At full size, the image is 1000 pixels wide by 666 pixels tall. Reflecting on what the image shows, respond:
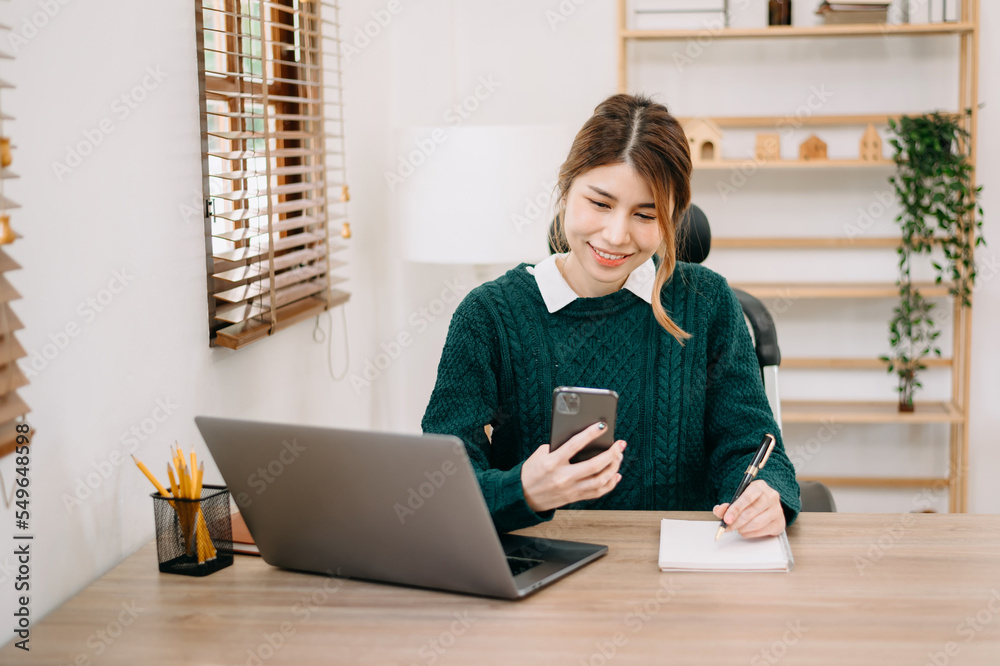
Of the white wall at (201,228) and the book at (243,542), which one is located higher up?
the white wall at (201,228)

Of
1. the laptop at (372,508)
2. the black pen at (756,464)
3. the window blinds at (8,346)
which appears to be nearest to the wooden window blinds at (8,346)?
the window blinds at (8,346)

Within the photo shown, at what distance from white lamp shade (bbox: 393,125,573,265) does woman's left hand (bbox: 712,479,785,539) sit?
1.38m

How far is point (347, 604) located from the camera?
115 cm

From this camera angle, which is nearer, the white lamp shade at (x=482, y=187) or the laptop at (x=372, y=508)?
the laptop at (x=372, y=508)

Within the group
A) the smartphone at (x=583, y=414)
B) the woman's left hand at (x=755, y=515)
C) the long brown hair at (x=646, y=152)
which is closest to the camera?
the smartphone at (x=583, y=414)

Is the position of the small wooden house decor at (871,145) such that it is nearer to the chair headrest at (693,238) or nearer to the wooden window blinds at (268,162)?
the chair headrest at (693,238)

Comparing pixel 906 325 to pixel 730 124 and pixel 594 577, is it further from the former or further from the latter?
pixel 594 577

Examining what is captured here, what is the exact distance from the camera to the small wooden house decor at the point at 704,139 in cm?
323

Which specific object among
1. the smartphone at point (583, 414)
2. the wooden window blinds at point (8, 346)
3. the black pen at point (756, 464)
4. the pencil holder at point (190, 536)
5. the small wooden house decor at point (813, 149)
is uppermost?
the small wooden house decor at point (813, 149)

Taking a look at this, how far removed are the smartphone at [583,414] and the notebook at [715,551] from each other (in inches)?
6.9

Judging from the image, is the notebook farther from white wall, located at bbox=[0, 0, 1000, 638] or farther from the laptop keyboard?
white wall, located at bbox=[0, 0, 1000, 638]

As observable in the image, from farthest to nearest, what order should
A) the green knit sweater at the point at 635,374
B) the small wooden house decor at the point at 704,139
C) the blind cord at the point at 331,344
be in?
1. the small wooden house decor at the point at 704,139
2. the blind cord at the point at 331,344
3. the green knit sweater at the point at 635,374

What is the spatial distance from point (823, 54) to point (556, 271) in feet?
7.01

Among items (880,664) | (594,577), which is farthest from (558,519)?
(880,664)
